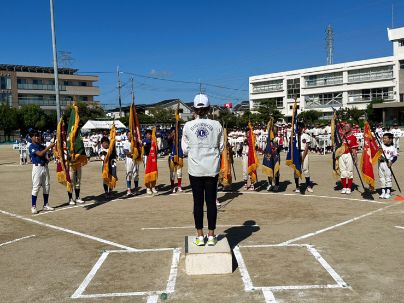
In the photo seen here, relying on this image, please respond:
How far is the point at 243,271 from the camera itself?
5797 mm

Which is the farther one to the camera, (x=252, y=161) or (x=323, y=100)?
(x=323, y=100)

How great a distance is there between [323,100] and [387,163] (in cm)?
6549

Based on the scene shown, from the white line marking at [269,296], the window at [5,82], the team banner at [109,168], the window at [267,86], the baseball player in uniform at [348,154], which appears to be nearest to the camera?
the white line marking at [269,296]

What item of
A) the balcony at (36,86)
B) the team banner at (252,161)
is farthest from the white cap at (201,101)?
the balcony at (36,86)

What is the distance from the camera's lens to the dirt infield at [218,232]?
5.13 meters

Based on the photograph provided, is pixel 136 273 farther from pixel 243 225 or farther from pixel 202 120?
pixel 243 225

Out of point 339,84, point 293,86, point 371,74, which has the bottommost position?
point 339,84

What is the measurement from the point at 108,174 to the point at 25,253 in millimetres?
5226

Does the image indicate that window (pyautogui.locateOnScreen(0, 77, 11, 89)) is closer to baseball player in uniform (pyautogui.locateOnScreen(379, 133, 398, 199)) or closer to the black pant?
baseball player in uniform (pyautogui.locateOnScreen(379, 133, 398, 199))

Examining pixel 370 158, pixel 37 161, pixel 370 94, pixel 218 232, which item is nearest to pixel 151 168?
pixel 37 161

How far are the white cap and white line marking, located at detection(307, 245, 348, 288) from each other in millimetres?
2874

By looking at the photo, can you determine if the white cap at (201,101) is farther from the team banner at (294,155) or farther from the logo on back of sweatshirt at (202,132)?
the team banner at (294,155)

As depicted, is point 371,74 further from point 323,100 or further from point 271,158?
point 271,158

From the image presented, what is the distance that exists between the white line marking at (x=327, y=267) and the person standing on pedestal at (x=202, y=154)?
1.62 meters
